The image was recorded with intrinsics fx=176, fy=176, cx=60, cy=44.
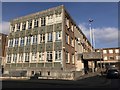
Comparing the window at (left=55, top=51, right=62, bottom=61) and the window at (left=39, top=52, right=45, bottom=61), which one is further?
the window at (left=39, top=52, right=45, bottom=61)

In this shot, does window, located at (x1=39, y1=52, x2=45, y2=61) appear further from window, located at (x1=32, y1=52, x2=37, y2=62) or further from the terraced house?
window, located at (x1=32, y1=52, x2=37, y2=62)

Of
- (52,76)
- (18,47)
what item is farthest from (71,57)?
(18,47)

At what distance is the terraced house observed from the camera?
31188mm

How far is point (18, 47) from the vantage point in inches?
1492

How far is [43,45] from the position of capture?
109 feet

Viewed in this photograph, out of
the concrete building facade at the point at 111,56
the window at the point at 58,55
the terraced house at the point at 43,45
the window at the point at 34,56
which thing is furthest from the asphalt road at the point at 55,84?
the concrete building facade at the point at 111,56

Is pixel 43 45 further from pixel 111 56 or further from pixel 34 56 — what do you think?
pixel 111 56

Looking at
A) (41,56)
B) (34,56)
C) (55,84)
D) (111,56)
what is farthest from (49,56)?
(111,56)

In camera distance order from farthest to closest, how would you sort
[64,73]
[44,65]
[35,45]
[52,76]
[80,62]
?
[80,62] → [35,45] → [44,65] → [52,76] → [64,73]

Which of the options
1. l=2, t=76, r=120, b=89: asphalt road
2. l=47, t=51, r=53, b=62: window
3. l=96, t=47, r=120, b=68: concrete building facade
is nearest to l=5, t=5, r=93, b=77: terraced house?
l=47, t=51, r=53, b=62: window

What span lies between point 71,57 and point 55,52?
4754 millimetres

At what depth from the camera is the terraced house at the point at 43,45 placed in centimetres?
3119

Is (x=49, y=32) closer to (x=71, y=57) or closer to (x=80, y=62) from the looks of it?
(x=71, y=57)

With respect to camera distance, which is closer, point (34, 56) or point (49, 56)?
point (49, 56)
